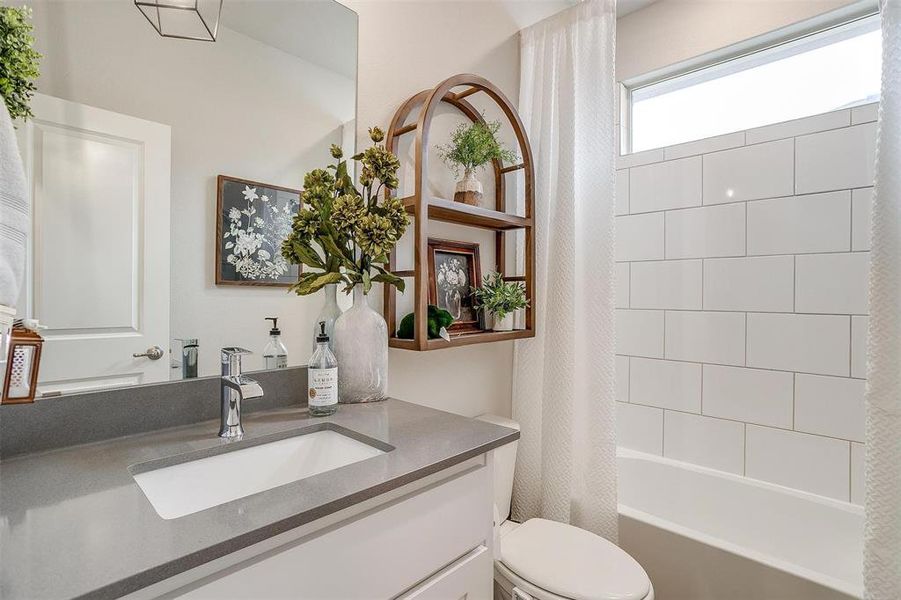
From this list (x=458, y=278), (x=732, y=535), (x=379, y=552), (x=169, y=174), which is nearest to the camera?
(x=379, y=552)

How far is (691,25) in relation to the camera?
6.24 ft

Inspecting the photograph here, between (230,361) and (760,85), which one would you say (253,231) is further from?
(760,85)

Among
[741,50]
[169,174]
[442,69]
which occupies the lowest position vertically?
[169,174]

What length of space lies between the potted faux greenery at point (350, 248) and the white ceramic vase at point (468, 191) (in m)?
0.40

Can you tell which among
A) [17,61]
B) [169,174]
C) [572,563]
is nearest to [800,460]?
[572,563]

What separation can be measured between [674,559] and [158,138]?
1816 millimetres

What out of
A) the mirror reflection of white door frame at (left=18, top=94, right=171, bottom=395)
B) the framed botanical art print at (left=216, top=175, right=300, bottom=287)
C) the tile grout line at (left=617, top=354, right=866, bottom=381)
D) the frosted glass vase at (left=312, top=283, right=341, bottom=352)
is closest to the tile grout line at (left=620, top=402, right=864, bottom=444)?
the tile grout line at (left=617, top=354, right=866, bottom=381)

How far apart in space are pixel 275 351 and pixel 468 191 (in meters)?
0.81

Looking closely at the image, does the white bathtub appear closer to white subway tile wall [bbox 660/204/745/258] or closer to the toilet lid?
the toilet lid

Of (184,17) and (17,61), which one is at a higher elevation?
(184,17)

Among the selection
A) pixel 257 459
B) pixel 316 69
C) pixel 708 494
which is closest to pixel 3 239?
pixel 257 459

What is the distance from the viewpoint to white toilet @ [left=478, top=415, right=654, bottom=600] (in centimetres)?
111

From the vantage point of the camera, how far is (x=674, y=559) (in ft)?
4.51

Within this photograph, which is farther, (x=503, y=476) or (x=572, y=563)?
(x=503, y=476)
